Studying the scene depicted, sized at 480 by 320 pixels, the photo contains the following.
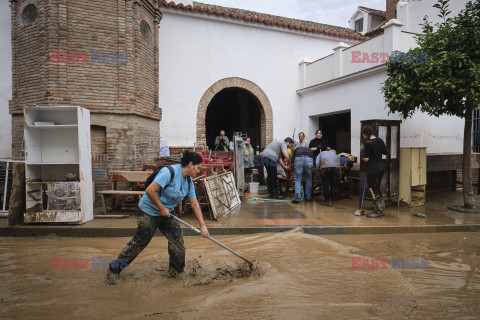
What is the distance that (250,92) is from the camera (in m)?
12.5

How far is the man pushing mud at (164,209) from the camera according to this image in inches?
146

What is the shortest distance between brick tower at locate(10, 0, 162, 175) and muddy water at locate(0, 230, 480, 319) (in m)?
3.57

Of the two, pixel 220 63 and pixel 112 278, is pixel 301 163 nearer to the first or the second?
pixel 112 278

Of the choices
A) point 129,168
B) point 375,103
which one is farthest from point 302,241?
point 375,103

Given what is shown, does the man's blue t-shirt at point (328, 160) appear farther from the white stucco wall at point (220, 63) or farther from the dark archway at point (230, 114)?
the dark archway at point (230, 114)

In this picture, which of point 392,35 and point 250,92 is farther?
point 250,92

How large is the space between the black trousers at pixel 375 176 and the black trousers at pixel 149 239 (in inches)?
180

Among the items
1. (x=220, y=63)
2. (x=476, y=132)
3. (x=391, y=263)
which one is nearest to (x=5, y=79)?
(x=220, y=63)

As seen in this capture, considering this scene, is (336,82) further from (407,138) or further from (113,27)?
(113,27)

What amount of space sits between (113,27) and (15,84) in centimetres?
308

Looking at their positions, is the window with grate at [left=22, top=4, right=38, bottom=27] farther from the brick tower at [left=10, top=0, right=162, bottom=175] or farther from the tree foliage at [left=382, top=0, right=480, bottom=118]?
the tree foliage at [left=382, top=0, right=480, bottom=118]

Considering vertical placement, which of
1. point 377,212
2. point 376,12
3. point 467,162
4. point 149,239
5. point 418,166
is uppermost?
point 376,12

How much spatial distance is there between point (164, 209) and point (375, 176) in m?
4.89

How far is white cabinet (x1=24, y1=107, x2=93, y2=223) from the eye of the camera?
20.5 ft
